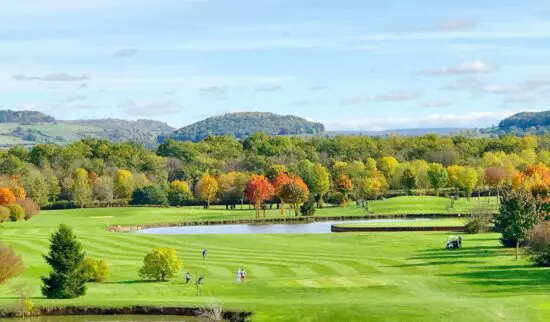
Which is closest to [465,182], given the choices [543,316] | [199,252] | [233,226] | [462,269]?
[233,226]

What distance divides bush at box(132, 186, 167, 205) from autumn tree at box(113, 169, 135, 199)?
5618 mm

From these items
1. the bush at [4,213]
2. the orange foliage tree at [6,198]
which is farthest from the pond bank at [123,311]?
the orange foliage tree at [6,198]

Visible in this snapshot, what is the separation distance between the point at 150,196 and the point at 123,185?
10.1 metres

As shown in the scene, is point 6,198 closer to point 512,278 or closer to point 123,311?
point 123,311

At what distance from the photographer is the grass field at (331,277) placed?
49.2 m

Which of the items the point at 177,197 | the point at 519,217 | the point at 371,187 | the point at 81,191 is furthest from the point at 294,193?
the point at 519,217

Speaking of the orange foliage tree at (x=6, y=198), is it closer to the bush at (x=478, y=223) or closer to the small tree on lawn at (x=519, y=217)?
the bush at (x=478, y=223)

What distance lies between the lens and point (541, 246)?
6819cm

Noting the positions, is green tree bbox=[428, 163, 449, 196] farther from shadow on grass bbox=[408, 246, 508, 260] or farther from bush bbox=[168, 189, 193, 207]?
shadow on grass bbox=[408, 246, 508, 260]

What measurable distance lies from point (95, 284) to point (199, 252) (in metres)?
23.6

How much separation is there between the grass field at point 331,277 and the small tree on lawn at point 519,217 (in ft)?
5.83

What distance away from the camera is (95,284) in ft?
211

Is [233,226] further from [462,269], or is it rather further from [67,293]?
[67,293]

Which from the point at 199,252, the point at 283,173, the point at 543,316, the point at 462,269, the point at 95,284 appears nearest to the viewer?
the point at 543,316
